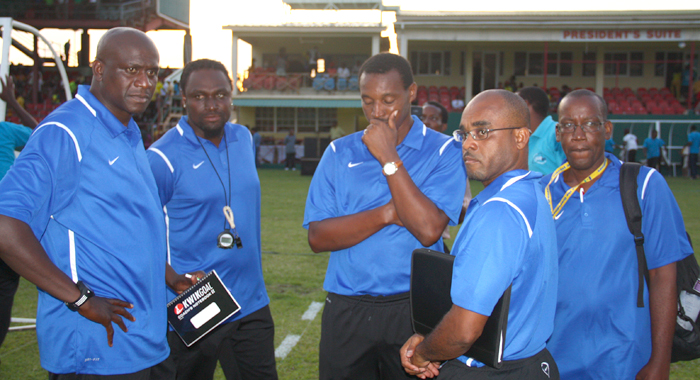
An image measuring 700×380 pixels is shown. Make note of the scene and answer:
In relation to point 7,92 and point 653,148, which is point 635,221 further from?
point 653,148

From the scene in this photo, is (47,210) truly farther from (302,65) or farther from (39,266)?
(302,65)

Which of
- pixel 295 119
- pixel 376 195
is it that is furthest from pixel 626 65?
pixel 376 195

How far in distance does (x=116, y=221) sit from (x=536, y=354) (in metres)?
1.72

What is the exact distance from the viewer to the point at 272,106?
2997cm

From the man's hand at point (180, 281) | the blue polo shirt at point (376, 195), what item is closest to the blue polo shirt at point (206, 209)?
the man's hand at point (180, 281)

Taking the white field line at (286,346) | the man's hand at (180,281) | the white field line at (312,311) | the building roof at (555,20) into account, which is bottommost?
the white field line at (286,346)

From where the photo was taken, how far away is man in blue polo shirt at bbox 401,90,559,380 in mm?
1750

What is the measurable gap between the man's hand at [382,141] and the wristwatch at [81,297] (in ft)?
4.34

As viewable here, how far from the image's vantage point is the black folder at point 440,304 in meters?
1.78

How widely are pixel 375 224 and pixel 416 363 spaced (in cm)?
70

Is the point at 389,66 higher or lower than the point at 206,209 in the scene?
higher

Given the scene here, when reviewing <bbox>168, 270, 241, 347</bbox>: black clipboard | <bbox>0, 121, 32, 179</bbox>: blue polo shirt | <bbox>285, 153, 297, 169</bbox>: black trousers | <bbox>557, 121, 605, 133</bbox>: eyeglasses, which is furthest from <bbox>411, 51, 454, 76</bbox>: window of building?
<bbox>168, 270, 241, 347</bbox>: black clipboard

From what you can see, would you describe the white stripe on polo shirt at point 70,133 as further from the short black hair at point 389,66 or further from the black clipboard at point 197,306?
the short black hair at point 389,66

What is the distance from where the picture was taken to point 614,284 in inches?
99.3
